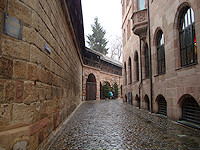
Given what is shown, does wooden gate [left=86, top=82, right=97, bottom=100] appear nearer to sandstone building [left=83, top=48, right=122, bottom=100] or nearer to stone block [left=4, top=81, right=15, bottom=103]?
sandstone building [left=83, top=48, right=122, bottom=100]

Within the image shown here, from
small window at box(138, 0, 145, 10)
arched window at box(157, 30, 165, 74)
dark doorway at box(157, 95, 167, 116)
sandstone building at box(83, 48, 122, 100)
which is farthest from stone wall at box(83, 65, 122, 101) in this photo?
dark doorway at box(157, 95, 167, 116)

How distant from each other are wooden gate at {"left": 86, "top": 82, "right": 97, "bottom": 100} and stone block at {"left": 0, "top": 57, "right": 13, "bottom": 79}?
1659 cm

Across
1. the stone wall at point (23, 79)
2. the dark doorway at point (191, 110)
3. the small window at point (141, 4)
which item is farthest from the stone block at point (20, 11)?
the small window at point (141, 4)

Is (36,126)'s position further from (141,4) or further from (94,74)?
(94,74)

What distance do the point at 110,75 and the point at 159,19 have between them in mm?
18334

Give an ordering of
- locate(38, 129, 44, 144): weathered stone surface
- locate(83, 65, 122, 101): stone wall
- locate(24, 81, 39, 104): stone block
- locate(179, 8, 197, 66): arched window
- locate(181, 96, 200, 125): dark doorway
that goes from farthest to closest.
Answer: locate(83, 65, 122, 101): stone wall → locate(179, 8, 197, 66): arched window → locate(181, 96, 200, 125): dark doorway → locate(38, 129, 44, 144): weathered stone surface → locate(24, 81, 39, 104): stone block

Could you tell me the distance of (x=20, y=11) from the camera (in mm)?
2264

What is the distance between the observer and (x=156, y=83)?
742cm

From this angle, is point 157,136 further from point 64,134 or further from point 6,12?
point 6,12

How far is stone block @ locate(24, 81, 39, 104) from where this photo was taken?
2297 millimetres

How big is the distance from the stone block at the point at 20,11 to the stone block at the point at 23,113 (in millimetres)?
1189

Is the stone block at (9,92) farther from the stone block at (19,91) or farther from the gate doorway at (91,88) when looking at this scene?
the gate doorway at (91,88)

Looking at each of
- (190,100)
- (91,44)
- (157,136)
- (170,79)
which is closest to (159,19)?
(170,79)

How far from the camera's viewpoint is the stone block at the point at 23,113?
2127mm
